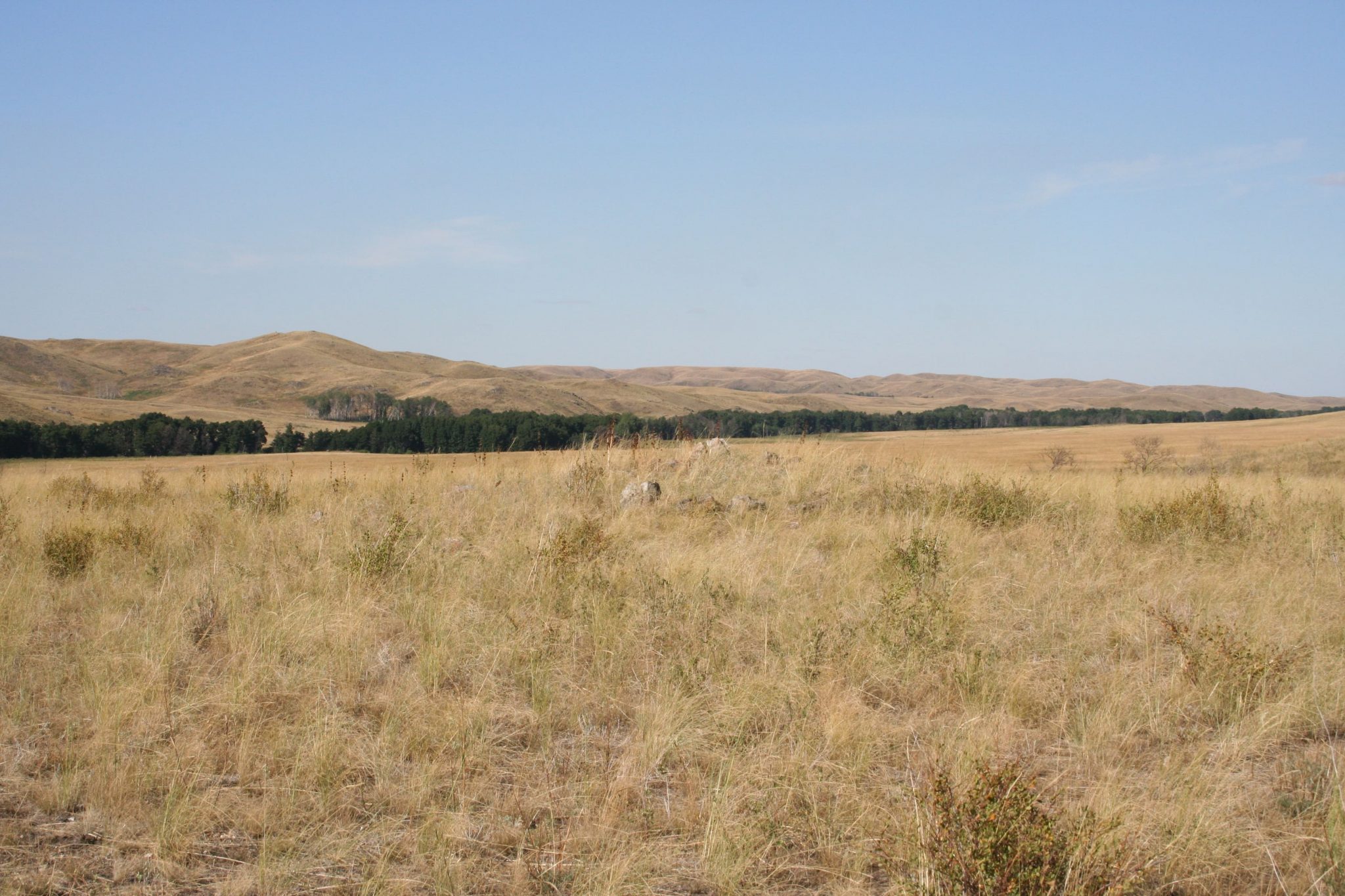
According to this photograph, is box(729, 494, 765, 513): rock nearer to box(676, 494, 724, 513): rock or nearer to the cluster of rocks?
the cluster of rocks

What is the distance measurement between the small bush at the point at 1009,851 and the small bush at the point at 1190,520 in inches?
249

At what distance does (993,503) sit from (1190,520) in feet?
6.17

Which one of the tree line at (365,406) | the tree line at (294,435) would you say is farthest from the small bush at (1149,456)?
the tree line at (365,406)

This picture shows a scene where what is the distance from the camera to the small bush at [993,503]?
8.90m

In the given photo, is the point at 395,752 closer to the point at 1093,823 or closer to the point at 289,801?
the point at 289,801

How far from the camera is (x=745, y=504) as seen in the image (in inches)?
362

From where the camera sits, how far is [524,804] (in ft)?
10.4

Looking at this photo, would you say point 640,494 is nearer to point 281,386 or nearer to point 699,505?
point 699,505

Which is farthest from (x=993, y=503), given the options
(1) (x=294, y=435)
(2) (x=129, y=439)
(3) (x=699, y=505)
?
(2) (x=129, y=439)

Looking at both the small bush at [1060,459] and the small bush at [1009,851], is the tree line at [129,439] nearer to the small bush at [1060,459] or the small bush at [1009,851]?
the small bush at [1060,459]

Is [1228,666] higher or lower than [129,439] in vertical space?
higher

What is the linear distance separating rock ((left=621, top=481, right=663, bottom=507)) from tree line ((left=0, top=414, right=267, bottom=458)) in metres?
26.0

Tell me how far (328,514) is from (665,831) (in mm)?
6534

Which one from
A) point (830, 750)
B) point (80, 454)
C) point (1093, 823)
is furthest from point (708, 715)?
point (80, 454)
